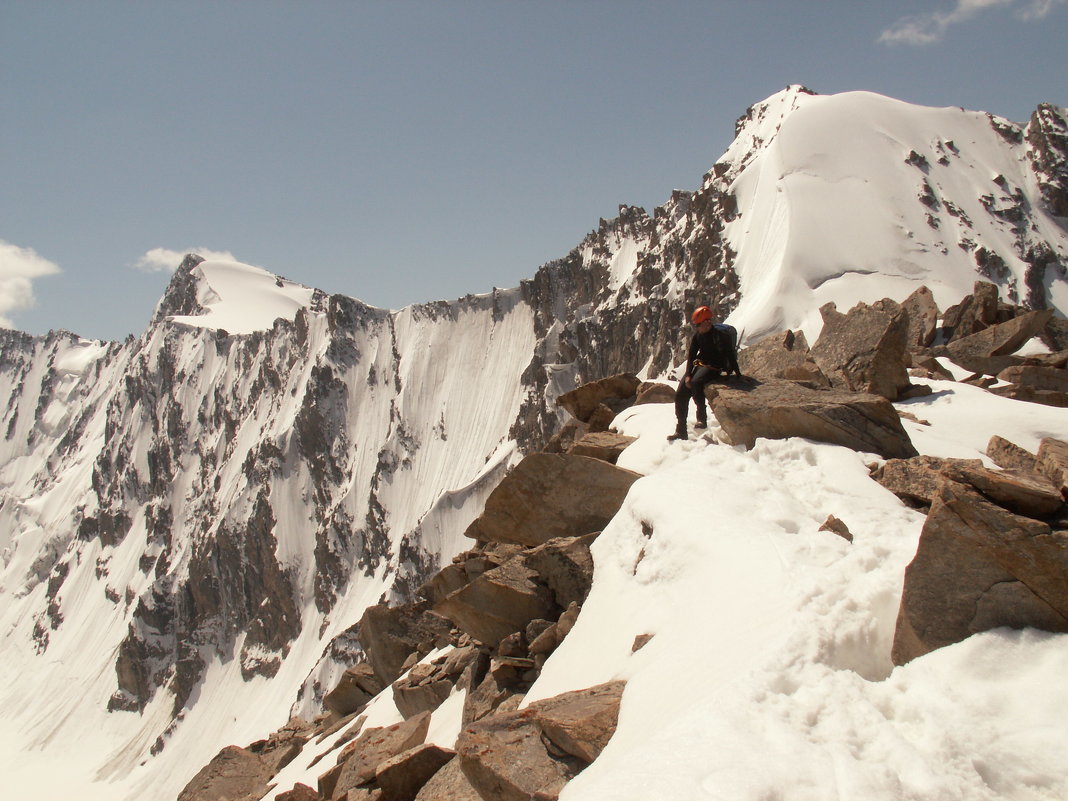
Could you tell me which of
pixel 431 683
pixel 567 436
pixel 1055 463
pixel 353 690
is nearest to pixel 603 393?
pixel 567 436

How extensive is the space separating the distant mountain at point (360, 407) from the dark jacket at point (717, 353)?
29016 mm

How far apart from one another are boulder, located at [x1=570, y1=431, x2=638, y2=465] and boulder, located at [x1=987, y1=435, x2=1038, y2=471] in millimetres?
6054

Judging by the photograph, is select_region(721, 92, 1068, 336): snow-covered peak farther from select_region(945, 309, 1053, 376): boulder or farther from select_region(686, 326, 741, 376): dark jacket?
select_region(686, 326, 741, 376): dark jacket

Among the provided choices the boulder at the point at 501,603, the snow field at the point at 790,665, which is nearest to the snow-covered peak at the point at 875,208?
the boulder at the point at 501,603

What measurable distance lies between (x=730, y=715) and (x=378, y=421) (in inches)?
4409

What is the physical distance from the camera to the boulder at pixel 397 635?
1781 cm

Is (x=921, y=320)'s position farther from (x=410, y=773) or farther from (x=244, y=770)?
(x=244, y=770)

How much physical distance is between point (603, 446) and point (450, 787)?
7599 mm

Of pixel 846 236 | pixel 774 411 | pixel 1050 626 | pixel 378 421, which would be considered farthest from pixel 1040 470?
pixel 378 421

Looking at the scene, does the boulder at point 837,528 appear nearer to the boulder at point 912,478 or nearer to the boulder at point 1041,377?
the boulder at point 912,478

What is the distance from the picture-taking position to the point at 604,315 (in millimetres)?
82875

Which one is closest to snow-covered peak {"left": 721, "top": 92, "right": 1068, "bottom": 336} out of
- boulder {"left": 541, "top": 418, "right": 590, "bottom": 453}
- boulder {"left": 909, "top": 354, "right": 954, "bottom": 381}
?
boulder {"left": 909, "top": 354, "right": 954, "bottom": 381}

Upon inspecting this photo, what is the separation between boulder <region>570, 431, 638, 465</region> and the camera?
1375 cm

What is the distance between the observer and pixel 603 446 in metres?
13.9
